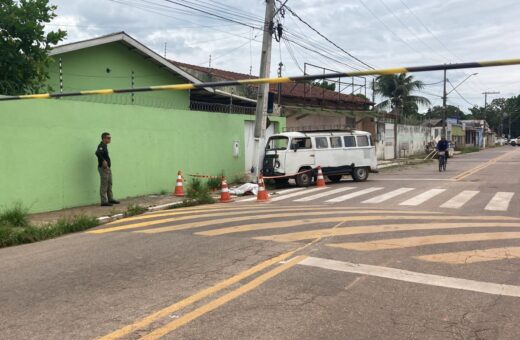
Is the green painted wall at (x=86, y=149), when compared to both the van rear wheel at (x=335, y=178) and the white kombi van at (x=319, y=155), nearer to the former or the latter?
the white kombi van at (x=319, y=155)

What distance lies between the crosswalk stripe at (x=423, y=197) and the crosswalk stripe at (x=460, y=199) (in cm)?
64

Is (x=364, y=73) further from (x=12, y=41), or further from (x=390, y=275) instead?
(x=12, y=41)

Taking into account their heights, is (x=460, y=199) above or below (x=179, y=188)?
below

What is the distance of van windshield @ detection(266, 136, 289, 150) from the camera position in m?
18.2

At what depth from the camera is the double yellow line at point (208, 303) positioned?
13.7 ft

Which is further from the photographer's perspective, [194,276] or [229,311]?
A: [194,276]

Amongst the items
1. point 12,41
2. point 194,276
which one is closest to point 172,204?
point 12,41

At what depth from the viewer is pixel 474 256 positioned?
665 centimetres

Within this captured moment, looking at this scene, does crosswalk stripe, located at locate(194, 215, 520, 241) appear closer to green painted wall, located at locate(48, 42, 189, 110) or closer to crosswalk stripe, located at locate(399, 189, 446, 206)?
crosswalk stripe, located at locate(399, 189, 446, 206)

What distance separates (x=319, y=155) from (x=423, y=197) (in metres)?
5.27

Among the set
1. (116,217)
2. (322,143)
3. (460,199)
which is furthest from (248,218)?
(322,143)

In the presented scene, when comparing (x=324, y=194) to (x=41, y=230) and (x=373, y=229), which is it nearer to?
(x=373, y=229)

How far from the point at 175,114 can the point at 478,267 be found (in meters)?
12.1

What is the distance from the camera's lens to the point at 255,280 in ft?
18.4
